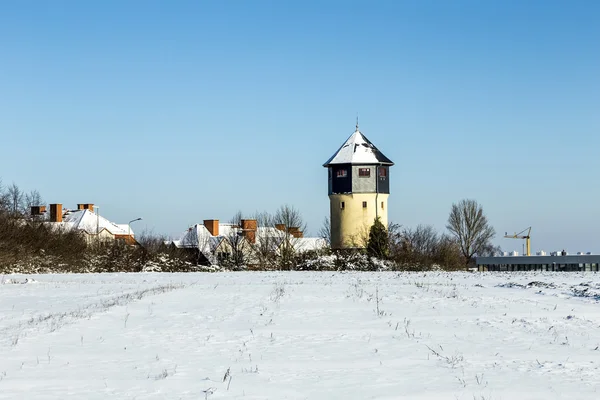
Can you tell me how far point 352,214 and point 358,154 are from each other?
8.02m

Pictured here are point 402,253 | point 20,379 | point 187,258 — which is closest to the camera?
point 20,379

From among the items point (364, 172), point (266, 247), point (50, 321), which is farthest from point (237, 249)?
point (50, 321)

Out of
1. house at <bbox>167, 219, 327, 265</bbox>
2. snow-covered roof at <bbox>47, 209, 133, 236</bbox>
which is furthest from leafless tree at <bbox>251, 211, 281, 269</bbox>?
snow-covered roof at <bbox>47, 209, 133, 236</bbox>

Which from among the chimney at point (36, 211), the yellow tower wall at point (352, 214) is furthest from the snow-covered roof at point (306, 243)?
the chimney at point (36, 211)

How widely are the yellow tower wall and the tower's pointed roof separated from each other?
408 cm

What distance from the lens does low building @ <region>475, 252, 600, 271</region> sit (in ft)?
366

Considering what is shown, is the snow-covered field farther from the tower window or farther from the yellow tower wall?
the tower window

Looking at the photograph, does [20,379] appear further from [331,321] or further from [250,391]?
[331,321]

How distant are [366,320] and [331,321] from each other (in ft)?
2.49

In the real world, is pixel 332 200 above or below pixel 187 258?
above

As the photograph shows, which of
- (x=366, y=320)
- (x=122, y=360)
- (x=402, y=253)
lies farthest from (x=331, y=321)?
(x=402, y=253)

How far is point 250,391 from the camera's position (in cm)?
945

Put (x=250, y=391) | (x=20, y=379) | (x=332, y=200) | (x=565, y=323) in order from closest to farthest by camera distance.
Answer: (x=250, y=391) → (x=20, y=379) → (x=565, y=323) → (x=332, y=200)

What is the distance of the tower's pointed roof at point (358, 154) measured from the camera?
9350cm
